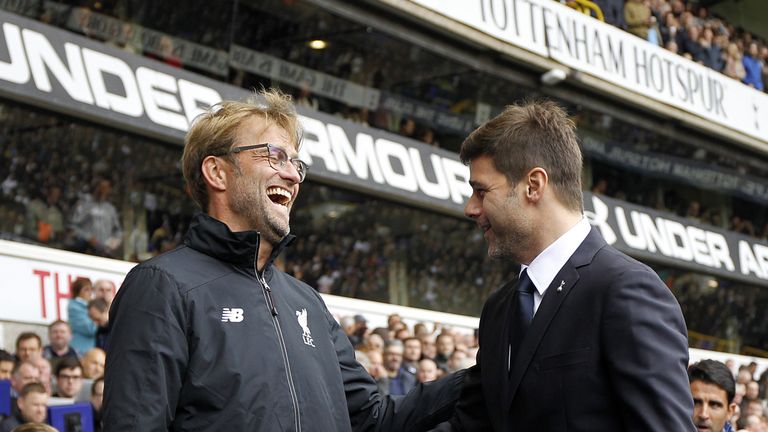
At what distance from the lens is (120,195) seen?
11.0 m

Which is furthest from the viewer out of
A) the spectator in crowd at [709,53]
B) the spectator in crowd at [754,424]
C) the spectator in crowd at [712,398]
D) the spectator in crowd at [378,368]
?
the spectator in crowd at [709,53]

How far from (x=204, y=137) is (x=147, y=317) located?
2.04 feet

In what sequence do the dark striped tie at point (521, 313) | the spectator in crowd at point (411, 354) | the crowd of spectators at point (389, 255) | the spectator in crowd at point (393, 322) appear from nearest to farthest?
the dark striped tie at point (521, 313), the spectator in crowd at point (411, 354), the spectator in crowd at point (393, 322), the crowd of spectators at point (389, 255)

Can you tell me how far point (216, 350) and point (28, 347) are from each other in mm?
4928

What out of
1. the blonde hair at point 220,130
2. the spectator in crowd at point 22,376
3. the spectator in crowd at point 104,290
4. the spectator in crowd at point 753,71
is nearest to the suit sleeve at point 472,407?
the blonde hair at point 220,130

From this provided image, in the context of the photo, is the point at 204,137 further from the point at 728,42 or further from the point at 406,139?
the point at 728,42

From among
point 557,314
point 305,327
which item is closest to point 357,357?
point 305,327

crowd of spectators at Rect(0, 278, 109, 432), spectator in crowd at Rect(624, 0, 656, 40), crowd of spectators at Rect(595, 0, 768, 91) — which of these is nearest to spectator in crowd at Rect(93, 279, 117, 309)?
crowd of spectators at Rect(0, 278, 109, 432)

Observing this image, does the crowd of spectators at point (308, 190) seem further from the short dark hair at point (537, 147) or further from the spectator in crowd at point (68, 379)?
the short dark hair at point (537, 147)

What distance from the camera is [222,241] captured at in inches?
109

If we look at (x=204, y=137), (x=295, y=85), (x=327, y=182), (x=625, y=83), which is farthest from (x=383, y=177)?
(x=204, y=137)

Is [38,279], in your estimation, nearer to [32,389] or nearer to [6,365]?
[6,365]

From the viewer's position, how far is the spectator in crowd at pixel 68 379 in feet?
22.4

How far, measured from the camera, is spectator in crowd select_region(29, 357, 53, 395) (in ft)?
22.2
